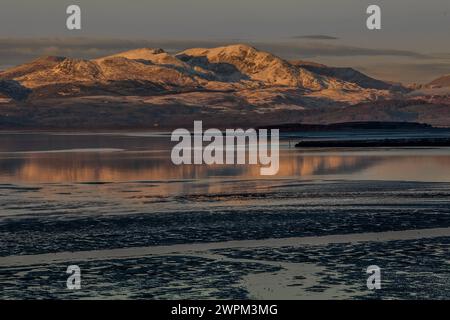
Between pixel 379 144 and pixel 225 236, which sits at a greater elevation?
pixel 225 236

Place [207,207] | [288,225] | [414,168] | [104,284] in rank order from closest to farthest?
[104,284] < [288,225] < [207,207] < [414,168]

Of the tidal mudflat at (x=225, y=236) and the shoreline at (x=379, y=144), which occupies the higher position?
the tidal mudflat at (x=225, y=236)

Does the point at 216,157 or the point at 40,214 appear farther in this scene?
the point at 216,157

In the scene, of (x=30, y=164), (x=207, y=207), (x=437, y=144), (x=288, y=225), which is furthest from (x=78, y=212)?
(x=437, y=144)

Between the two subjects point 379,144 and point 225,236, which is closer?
point 225,236

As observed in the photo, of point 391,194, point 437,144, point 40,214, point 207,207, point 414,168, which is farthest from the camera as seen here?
point 437,144

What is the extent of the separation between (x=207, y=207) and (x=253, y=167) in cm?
2662

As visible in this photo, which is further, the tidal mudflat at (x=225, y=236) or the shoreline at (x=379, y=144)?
the shoreline at (x=379, y=144)

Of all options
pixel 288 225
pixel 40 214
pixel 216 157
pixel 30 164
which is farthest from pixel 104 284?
pixel 216 157

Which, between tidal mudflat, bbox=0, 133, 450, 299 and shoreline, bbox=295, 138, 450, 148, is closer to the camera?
tidal mudflat, bbox=0, 133, 450, 299

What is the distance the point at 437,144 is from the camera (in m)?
110

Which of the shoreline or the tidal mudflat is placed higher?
the tidal mudflat
